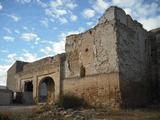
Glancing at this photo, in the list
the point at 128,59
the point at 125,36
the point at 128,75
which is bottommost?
the point at 128,75

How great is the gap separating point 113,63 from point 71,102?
3574 mm

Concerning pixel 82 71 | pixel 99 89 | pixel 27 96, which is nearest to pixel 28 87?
pixel 27 96

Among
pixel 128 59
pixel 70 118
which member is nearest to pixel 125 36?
pixel 128 59

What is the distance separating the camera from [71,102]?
46.8 feet

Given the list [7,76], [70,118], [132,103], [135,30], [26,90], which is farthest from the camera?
[7,76]

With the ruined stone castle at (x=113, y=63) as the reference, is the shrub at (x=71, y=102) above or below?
below

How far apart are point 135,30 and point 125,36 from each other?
4.47ft

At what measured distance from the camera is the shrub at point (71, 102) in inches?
540

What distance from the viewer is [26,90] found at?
82.7 feet

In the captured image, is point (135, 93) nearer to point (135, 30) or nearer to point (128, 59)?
point (128, 59)

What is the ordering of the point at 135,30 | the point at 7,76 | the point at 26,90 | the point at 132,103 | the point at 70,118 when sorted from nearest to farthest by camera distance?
the point at 70,118
the point at 132,103
the point at 135,30
the point at 26,90
the point at 7,76

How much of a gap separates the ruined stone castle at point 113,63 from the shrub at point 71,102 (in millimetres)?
323

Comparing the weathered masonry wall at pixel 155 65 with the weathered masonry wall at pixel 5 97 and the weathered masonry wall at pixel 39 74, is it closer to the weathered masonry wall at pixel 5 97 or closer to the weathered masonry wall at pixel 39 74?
the weathered masonry wall at pixel 39 74

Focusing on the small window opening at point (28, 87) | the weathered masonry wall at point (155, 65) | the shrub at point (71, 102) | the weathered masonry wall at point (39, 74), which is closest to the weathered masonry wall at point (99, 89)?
the shrub at point (71, 102)
